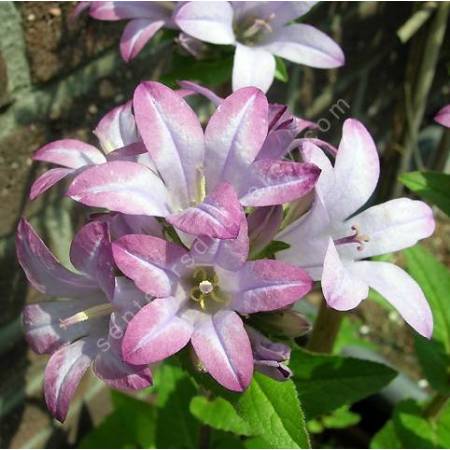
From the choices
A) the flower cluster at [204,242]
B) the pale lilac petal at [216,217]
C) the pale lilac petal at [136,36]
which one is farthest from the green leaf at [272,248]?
the pale lilac petal at [136,36]

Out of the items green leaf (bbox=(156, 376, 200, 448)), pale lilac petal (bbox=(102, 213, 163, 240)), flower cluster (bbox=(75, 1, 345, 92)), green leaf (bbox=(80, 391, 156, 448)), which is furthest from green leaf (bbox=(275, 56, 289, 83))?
green leaf (bbox=(80, 391, 156, 448))

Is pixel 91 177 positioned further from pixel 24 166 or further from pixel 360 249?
pixel 24 166

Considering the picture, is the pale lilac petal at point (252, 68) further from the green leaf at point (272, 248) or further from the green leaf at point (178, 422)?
the green leaf at point (178, 422)

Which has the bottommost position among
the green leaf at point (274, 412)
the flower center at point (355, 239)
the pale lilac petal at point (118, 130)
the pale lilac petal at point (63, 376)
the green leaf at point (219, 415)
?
the green leaf at point (219, 415)

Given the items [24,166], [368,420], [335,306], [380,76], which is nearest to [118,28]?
[24,166]

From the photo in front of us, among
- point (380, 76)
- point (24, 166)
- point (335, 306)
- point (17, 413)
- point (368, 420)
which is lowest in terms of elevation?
point (368, 420)

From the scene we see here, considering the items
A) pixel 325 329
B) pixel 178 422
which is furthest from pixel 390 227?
pixel 178 422
